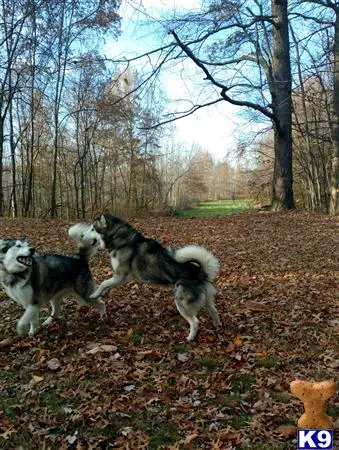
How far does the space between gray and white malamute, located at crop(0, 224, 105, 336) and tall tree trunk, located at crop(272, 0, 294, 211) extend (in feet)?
39.8

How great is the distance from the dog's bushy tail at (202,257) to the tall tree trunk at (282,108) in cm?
1203

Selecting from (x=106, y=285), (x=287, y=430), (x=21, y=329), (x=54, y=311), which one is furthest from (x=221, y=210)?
(x=287, y=430)

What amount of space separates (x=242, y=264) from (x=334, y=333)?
3.70 meters

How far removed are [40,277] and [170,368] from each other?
82.6 inches

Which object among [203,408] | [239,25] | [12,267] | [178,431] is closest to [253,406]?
[203,408]

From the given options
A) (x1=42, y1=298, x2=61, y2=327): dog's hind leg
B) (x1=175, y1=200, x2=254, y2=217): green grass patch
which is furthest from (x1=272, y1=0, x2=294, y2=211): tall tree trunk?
(x1=42, y1=298, x2=61, y2=327): dog's hind leg

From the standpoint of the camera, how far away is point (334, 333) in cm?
604

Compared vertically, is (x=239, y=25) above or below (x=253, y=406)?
above

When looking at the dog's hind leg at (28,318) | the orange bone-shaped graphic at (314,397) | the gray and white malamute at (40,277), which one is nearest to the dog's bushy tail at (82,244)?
the gray and white malamute at (40,277)

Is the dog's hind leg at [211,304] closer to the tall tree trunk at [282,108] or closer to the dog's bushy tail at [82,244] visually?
the dog's bushy tail at [82,244]

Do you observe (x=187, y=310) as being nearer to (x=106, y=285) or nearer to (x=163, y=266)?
(x=163, y=266)

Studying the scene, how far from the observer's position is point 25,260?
561 cm

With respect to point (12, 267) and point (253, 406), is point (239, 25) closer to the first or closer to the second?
point (12, 267)

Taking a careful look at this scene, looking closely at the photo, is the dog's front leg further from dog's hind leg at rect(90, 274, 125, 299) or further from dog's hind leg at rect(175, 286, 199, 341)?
dog's hind leg at rect(175, 286, 199, 341)
